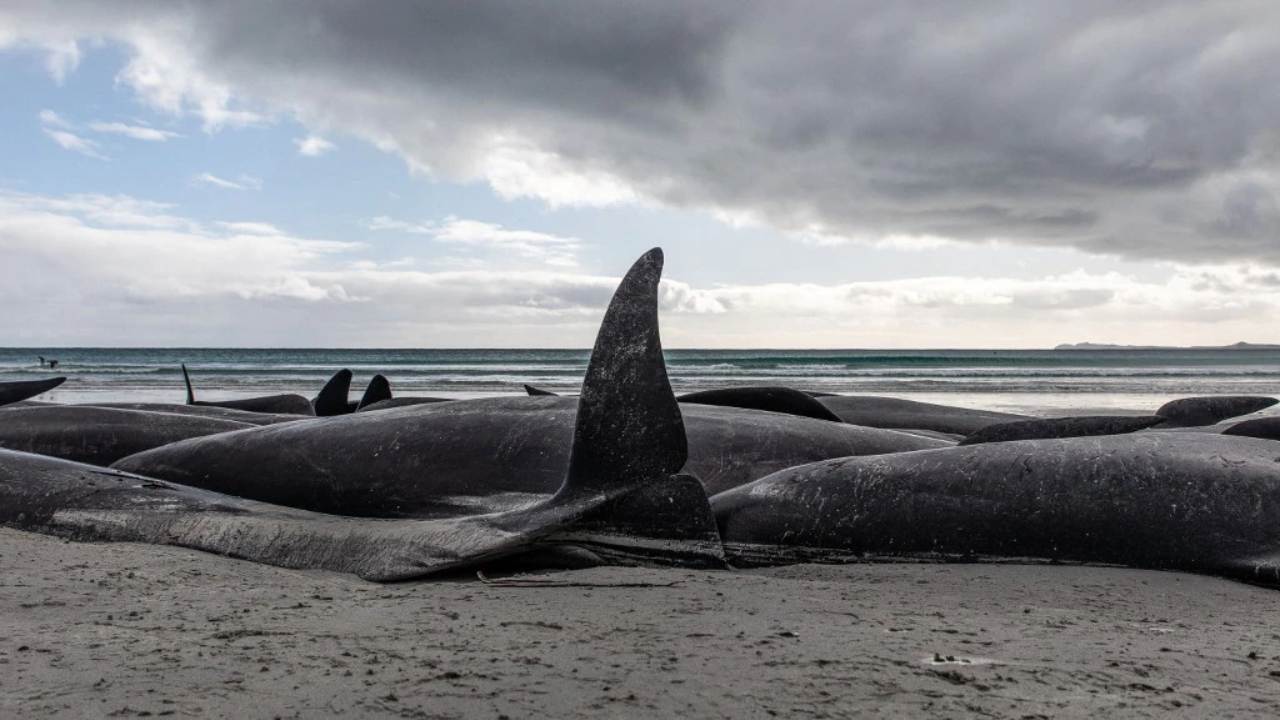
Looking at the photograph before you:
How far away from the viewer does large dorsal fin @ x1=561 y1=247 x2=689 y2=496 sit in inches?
155

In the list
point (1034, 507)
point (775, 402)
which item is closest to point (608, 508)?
point (1034, 507)

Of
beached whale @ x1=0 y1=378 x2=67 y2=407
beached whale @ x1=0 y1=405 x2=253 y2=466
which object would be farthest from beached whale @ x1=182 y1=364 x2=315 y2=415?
beached whale @ x1=0 y1=378 x2=67 y2=407

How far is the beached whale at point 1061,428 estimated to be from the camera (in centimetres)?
525

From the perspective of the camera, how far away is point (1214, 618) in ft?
10.7

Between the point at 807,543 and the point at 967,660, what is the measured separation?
1.80 m

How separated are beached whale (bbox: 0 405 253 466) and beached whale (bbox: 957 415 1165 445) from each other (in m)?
4.93

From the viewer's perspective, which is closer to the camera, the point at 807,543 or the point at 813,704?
the point at 813,704

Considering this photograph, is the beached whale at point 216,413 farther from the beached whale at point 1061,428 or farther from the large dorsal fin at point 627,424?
the beached whale at point 1061,428

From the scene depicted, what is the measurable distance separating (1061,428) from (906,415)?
163 inches

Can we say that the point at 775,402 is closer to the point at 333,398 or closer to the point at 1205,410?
the point at 1205,410

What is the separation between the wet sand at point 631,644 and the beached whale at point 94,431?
359 cm

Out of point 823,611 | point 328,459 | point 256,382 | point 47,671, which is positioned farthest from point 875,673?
point 256,382

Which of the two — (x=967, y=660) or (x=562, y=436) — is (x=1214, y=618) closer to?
(x=967, y=660)

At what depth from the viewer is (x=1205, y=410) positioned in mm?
8359
